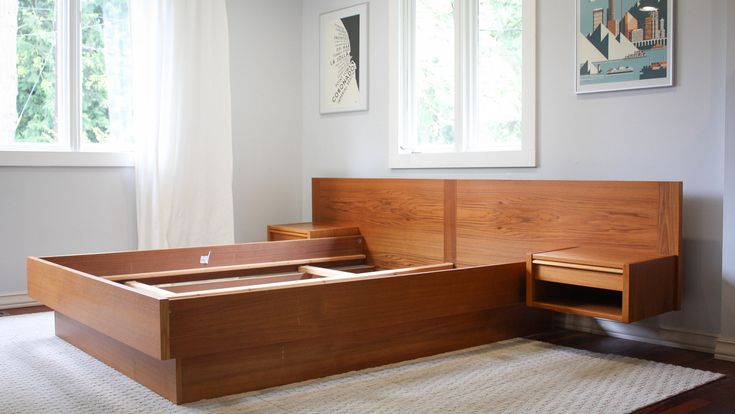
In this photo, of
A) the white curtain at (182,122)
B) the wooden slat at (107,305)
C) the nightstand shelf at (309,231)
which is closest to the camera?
the wooden slat at (107,305)

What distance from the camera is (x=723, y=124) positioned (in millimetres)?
3205

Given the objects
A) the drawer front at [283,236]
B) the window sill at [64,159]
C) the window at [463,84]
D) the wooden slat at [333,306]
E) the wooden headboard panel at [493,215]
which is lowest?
the wooden slat at [333,306]

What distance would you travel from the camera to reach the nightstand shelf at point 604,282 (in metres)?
2.90

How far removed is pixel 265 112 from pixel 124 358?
280cm

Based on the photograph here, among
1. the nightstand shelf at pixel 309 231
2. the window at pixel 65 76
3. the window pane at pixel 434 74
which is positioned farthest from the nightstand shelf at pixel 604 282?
the window at pixel 65 76

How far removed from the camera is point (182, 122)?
4.68 m

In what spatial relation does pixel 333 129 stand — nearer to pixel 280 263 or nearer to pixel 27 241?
pixel 280 263

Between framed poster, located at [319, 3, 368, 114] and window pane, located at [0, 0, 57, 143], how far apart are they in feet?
5.90

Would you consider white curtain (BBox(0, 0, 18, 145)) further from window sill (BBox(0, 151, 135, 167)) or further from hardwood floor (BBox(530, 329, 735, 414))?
hardwood floor (BBox(530, 329, 735, 414))

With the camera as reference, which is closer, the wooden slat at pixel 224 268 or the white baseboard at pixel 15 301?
the wooden slat at pixel 224 268

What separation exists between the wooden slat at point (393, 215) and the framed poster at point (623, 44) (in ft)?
3.50

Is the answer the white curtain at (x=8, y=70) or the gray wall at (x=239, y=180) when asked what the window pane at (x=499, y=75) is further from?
the white curtain at (x=8, y=70)

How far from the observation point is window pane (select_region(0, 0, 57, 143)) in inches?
167

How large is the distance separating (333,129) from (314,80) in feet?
1.44
